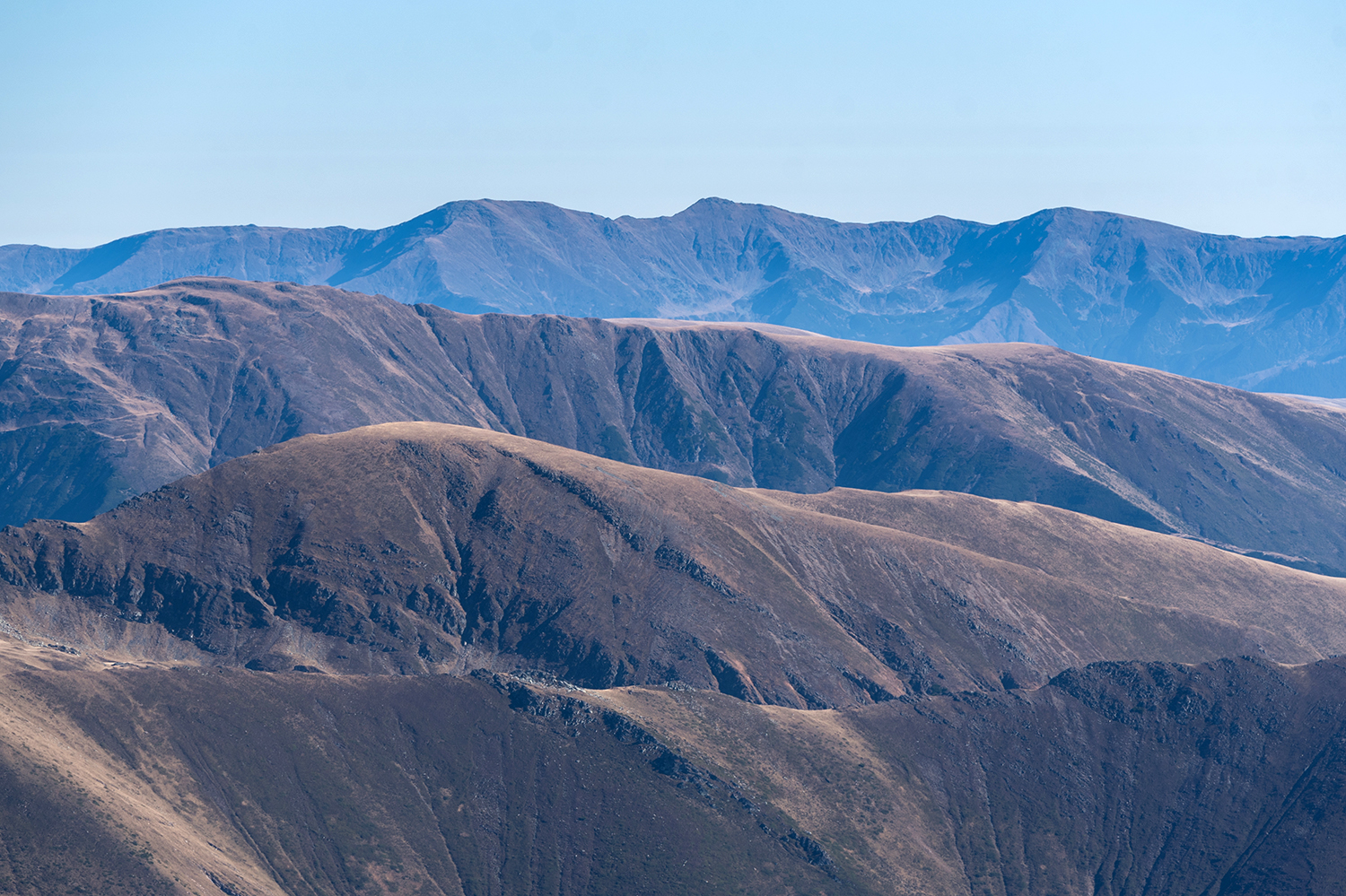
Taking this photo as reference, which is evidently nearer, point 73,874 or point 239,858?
point 73,874

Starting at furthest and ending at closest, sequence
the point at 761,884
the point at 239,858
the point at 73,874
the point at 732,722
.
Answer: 1. the point at 732,722
2. the point at 761,884
3. the point at 239,858
4. the point at 73,874

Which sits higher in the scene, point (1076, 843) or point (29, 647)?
point (29, 647)

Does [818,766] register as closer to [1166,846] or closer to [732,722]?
[732,722]

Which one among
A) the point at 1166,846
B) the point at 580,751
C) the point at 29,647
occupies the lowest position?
the point at 1166,846

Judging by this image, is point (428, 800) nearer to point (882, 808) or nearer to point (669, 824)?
point (669, 824)

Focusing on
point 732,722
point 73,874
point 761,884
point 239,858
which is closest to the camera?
point 73,874

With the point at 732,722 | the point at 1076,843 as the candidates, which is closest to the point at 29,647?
the point at 732,722

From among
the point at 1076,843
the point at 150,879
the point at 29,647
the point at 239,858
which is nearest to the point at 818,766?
the point at 1076,843
